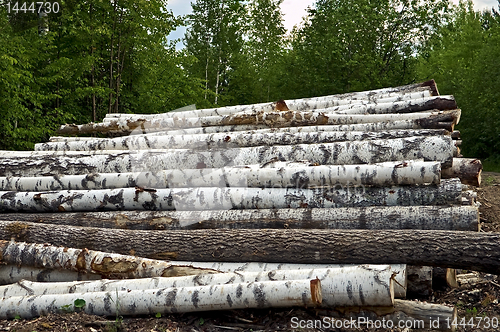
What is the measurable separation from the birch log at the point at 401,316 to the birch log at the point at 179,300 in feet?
1.32

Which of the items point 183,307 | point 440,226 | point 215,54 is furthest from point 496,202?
point 215,54

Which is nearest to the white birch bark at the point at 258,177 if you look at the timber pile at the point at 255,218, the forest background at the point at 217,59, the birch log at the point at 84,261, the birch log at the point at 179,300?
the timber pile at the point at 255,218

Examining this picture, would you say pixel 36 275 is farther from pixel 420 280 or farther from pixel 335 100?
pixel 335 100

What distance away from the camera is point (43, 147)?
718cm

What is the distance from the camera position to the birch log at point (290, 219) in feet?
13.7

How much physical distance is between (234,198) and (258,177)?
1.20 ft

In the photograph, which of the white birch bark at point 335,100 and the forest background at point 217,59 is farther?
the forest background at point 217,59

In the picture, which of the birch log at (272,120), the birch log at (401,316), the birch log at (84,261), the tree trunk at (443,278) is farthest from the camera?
the birch log at (272,120)

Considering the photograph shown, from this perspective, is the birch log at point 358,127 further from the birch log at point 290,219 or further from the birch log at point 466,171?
the birch log at point 290,219

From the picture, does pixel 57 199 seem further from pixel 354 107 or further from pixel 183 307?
A: pixel 354 107

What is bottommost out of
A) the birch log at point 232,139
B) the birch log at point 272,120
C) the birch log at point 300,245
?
the birch log at point 300,245

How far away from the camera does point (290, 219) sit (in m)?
4.51

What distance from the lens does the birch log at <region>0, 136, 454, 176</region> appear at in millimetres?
5039

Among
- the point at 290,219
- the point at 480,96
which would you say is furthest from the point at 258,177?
the point at 480,96
